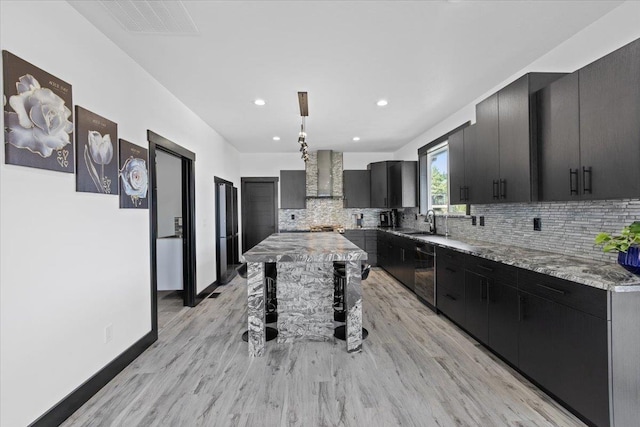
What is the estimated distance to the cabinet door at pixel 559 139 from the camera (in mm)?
2164

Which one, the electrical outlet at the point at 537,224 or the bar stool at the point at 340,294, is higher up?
the electrical outlet at the point at 537,224

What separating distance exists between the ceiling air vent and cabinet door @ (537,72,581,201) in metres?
2.79

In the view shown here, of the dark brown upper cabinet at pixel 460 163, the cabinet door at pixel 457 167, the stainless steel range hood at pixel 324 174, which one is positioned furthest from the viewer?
the stainless steel range hood at pixel 324 174

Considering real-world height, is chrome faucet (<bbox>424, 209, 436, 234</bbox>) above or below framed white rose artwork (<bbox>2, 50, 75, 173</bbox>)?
below

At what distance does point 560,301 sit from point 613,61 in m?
1.53

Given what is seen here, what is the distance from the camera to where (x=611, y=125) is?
1903 millimetres

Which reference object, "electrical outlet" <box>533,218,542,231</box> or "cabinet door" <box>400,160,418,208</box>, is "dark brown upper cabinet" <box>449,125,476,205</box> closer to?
"electrical outlet" <box>533,218,542,231</box>

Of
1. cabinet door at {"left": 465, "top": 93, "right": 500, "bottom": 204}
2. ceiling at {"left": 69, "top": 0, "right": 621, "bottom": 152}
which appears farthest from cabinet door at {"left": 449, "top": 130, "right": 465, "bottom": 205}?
ceiling at {"left": 69, "top": 0, "right": 621, "bottom": 152}

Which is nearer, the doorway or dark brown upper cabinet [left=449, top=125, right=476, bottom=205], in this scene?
dark brown upper cabinet [left=449, top=125, right=476, bottom=205]

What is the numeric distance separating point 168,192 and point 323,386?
4.56m

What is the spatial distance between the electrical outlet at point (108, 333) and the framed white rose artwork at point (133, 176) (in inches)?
39.3

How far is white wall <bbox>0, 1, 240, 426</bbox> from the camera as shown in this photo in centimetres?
166

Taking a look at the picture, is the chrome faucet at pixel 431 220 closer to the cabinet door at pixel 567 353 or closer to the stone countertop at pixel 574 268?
the stone countertop at pixel 574 268

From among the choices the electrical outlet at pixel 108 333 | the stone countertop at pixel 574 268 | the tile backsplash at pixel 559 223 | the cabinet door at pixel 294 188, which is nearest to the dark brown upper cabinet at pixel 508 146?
the tile backsplash at pixel 559 223
